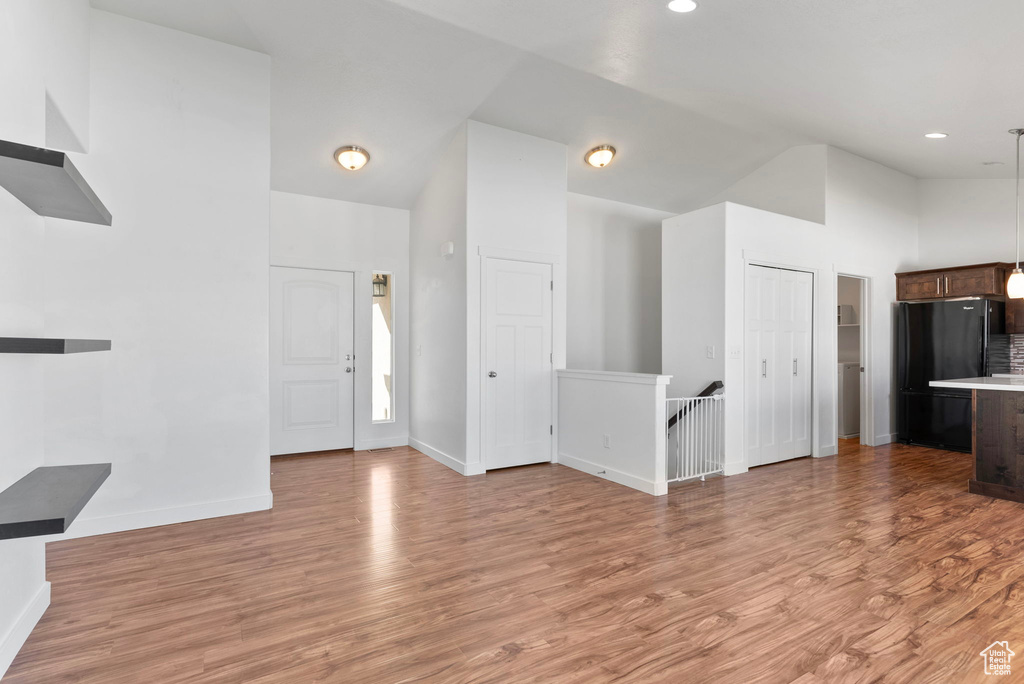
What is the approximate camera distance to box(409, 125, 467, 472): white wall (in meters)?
5.04

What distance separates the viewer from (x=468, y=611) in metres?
2.41

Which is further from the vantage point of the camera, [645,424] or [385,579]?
[645,424]

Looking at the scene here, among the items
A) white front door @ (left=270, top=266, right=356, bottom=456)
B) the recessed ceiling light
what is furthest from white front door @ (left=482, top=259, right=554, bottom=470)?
the recessed ceiling light

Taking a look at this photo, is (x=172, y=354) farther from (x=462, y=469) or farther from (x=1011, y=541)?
(x=1011, y=541)

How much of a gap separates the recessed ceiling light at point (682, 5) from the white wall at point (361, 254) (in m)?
3.80

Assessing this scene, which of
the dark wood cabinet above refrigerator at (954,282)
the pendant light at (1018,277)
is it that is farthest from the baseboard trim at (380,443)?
the dark wood cabinet above refrigerator at (954,282)

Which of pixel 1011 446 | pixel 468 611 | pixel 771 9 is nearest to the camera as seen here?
pixel 468 611

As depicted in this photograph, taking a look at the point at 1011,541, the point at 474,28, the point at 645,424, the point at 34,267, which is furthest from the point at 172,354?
the point at 1011,541

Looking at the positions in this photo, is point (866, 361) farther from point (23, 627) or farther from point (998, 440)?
point (23, 627)

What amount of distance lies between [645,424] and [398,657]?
9.16ft

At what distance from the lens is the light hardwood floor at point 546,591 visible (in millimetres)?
2020

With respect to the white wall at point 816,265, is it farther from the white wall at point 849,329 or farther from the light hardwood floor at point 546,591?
the light hardwood floor at point 546,591

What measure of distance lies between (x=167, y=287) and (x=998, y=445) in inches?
242

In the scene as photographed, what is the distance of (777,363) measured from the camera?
5.49 m
